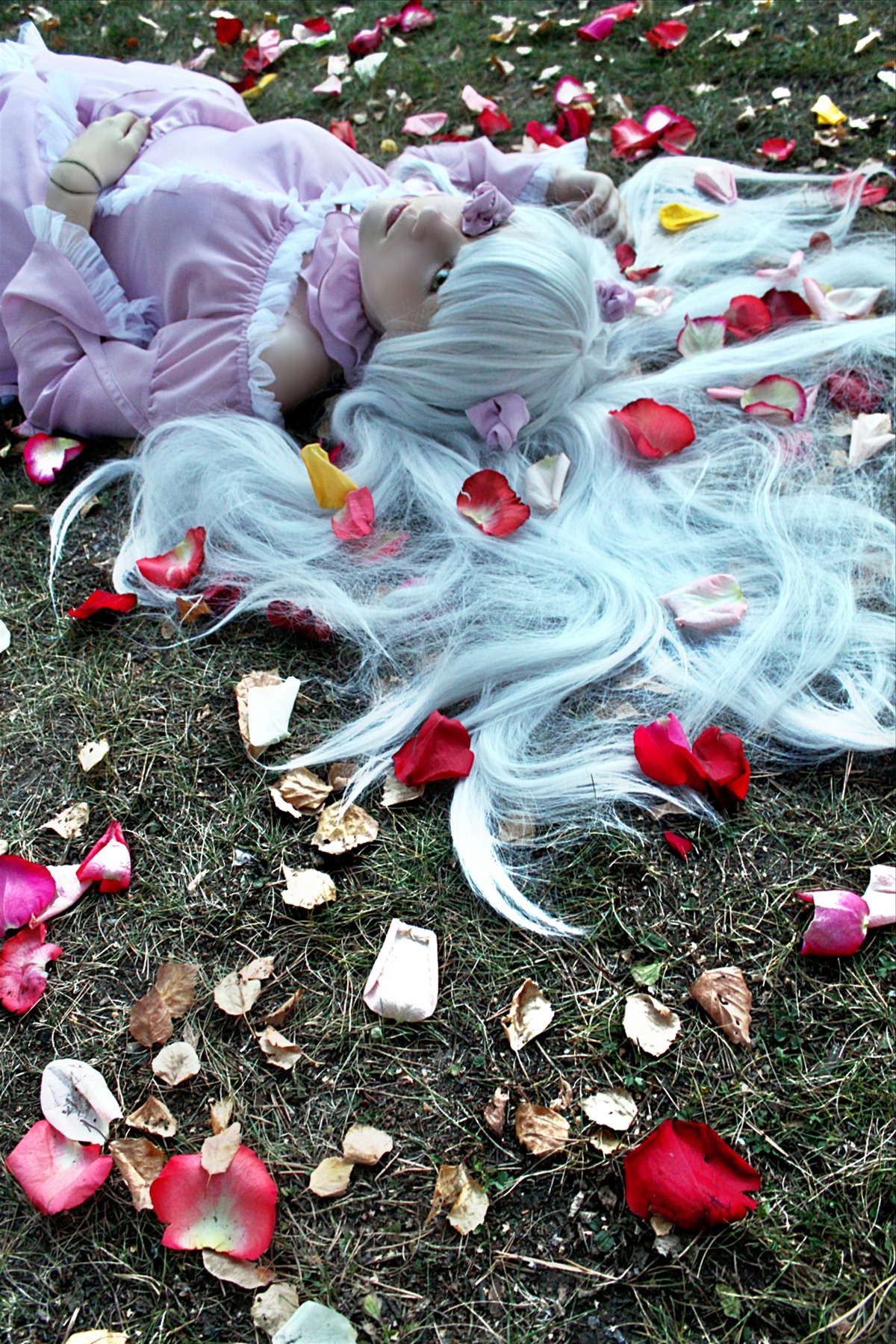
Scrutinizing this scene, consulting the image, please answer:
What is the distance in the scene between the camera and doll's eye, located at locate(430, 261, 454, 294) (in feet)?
6.64

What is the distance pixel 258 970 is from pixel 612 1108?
57cm

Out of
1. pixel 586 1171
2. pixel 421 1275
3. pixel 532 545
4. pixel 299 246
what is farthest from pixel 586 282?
pixel 421 1275

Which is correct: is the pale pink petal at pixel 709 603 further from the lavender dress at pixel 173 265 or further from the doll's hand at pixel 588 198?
the doll's hand at pixel 588 198

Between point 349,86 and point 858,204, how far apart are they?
1.79 meters

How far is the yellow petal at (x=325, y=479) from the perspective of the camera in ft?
6.68

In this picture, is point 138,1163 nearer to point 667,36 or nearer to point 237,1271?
point 237,1271

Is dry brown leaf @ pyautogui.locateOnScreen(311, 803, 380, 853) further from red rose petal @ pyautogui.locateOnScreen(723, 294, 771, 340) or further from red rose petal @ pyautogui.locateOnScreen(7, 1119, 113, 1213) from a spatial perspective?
red rose petal @ pyautogui.locateOnScreen(723, 294, 771, 340)

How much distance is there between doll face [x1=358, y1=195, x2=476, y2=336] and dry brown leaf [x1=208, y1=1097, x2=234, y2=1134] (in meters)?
1.60

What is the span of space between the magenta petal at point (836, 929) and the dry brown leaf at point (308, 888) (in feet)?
2.50

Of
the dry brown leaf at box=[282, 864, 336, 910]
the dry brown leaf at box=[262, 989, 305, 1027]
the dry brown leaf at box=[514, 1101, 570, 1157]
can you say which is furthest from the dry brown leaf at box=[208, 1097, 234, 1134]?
the dry brown leaf at box=[514, 1101, 570, 1157]

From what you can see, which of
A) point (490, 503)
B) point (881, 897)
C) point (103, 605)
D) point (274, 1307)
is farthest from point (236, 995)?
point (490, 503)

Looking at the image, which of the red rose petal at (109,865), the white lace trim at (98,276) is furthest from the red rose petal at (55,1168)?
the white lace trim at (98,276)

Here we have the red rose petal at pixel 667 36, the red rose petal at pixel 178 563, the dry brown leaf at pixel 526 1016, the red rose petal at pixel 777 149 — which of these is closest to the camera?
the dry brown leaf at pixel 526 1016

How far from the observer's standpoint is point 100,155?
7.61 feet
